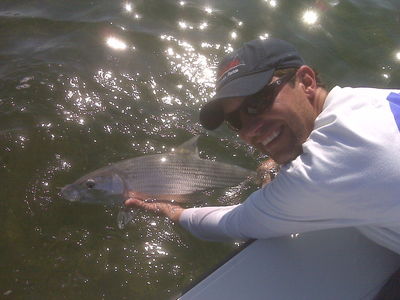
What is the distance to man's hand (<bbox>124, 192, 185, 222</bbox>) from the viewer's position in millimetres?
3578

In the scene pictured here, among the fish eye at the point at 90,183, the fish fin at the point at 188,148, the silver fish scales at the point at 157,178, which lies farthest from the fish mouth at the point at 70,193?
the fish fin at the point at 188,148

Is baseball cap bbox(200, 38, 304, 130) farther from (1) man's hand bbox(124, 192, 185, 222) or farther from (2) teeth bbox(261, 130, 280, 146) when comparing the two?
(1) man's hand bbox(124, 192, 185, 222)

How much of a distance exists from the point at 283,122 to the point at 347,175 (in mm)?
540

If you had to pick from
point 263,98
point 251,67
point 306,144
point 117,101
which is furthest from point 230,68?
point 117,101

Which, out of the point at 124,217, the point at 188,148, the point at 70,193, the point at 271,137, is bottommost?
the point at 124,217

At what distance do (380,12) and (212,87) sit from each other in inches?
133

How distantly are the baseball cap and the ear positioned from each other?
0.06m

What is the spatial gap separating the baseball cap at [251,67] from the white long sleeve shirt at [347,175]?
0.32m

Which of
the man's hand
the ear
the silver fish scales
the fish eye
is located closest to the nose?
the ear

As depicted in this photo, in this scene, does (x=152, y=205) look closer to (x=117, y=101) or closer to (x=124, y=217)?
(x=124, y=217)

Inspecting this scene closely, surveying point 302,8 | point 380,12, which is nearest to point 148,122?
point 302,8

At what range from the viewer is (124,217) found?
12.0 ft

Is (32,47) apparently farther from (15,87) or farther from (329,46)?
(329,46)

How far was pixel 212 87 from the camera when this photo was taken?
5.05m
